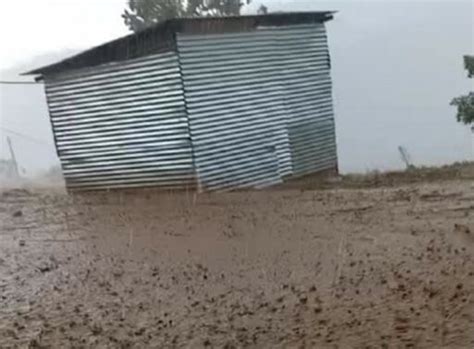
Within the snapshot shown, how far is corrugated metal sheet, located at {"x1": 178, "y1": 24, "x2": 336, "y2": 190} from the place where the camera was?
1388 centimetres

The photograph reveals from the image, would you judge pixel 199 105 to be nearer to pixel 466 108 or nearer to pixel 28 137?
pixel 466 108

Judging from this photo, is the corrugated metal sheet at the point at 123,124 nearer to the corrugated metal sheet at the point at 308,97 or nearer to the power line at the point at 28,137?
the corrugated metal sheet at the point at 308,97

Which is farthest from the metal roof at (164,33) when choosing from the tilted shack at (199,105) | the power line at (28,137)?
the power line at (28,137)

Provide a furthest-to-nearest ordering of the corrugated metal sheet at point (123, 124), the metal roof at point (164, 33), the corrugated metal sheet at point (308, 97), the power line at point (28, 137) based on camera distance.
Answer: the power line at point (28, 137) → the corrugated metal sheet at point (308, 97) → the corrugated metal sheet at point (123, 124) → the metal roof at point (164, 33)

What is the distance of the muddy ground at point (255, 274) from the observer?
4801 mm

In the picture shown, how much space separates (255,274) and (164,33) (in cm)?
798

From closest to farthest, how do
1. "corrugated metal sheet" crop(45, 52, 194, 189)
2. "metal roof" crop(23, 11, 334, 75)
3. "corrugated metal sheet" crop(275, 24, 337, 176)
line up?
1. "metal roof" crop(23, 11, 334, 75)
2. "corrugated metal sheet" crop(45, 52, 194, 189)
3. "corrugated metal sheet" crop(275, 24, 337, 176)

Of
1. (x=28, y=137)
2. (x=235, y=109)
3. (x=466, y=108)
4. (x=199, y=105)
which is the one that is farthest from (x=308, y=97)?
(x=28, y=137)

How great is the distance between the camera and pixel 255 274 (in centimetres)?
664

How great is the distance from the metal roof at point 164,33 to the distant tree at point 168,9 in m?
6.35

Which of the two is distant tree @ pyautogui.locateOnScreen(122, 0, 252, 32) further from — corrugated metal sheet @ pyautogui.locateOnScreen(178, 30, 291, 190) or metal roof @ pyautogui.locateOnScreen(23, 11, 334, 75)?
corrugated metal sheet @ pyautogui.locateOnScreen(178, 30, 291, 190)

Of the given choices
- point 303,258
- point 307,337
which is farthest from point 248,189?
point 307,337

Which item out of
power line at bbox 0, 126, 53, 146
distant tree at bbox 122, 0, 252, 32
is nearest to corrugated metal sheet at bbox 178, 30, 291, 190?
distant tree at bbox 122, 0, 252, 32

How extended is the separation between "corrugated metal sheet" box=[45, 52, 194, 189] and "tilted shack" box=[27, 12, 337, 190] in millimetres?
23
